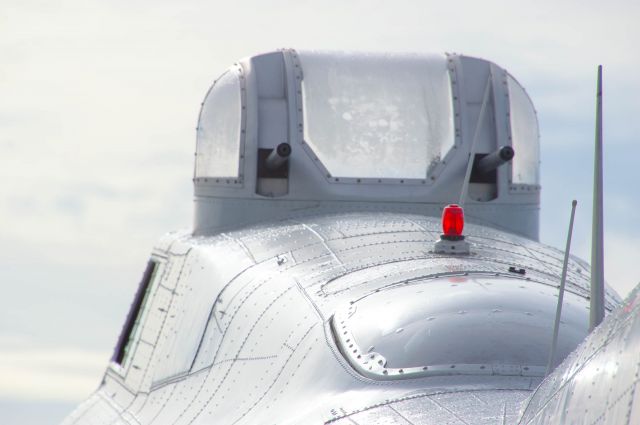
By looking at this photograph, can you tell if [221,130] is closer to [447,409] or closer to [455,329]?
[455,329]

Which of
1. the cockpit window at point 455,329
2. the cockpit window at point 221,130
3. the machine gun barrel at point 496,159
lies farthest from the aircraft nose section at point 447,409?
the cockpit window at point 221,130

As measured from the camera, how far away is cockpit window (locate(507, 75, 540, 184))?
1283 centimetres

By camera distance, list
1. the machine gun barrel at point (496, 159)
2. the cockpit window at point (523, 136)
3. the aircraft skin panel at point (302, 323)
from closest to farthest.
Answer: the aircraft skin panel at point (302, 323) → the machine gun barrel at point (496, 159) → the cockpit window at point (523, 136)

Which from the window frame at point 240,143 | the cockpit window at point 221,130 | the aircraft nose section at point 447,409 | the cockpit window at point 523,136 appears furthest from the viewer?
the cockpit window at point 523,136

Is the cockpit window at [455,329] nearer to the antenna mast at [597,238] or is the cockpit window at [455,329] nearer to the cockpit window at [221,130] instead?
the antenna mast at [597,238]

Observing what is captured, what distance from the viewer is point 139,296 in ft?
43.5

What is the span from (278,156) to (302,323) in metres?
3.86

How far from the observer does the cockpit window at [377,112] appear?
482 inches

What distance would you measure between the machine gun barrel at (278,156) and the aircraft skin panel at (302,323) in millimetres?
625

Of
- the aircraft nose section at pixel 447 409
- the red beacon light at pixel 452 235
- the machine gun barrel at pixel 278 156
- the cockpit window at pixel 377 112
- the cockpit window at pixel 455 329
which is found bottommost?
the aircraft nose section at pixel 447 409

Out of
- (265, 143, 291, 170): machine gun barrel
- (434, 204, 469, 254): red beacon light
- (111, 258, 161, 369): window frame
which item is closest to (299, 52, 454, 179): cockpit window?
(265, 143, 291, 170): machine gun barrel

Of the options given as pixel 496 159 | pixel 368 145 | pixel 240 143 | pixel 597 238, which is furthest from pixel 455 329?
pixel 240 143

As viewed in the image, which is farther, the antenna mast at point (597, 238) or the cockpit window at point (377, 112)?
the cockpit window at point (377, 112)

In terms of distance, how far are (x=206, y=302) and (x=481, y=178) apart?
11.4ft
